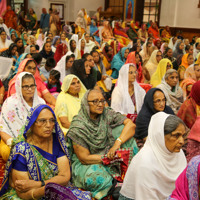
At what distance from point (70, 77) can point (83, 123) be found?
2.89 feet

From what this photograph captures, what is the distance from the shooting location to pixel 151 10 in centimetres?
1455

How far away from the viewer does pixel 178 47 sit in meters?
8.44

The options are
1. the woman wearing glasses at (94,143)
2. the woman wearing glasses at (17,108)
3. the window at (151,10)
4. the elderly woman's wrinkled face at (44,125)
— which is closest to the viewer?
the elderly woman's wrinkled face at (44,125)

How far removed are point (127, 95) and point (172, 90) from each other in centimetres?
78

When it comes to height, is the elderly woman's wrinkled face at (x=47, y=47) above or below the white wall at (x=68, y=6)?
below

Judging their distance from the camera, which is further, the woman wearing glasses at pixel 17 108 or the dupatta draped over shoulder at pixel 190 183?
the woman wearing glasses at pixel 17 108

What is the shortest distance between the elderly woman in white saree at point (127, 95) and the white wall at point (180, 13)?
9876 mm

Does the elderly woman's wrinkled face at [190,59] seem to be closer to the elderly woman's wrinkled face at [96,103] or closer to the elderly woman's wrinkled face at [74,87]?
the elderly woman's wrinkled face at [74,87]

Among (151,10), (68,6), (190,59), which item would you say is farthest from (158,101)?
(68,6)

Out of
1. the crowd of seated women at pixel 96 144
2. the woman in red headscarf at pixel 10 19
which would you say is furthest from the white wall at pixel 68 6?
the crowd of seated women at pixel 96 144

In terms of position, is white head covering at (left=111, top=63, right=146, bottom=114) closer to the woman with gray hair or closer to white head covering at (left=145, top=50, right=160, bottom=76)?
the woman with gray hair

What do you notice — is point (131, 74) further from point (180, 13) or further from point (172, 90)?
point (180, 13)

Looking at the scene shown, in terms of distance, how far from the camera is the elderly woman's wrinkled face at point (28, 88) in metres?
2.95

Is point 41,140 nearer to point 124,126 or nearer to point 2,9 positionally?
point 124,126
